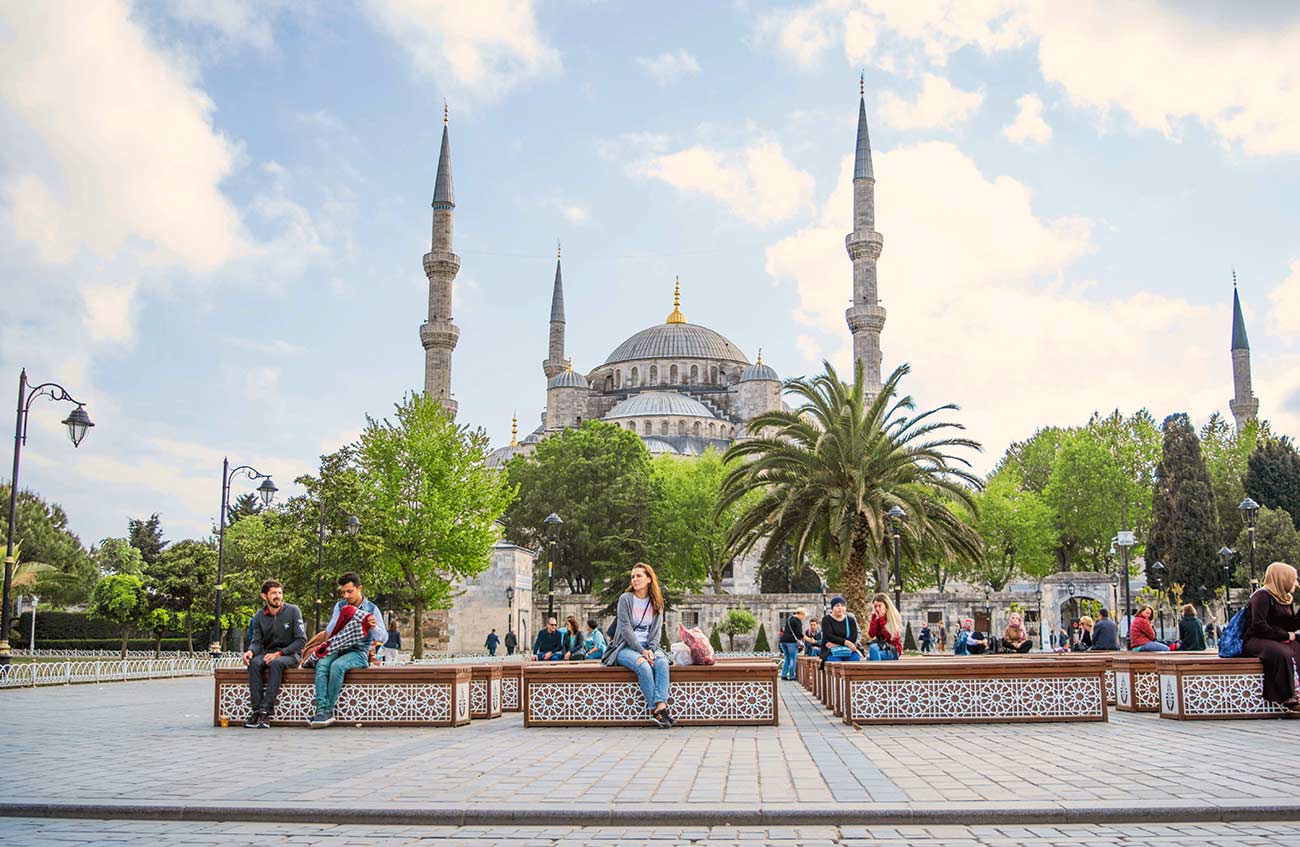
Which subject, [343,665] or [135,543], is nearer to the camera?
[343,665]

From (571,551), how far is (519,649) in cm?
875

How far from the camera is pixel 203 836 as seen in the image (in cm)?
528

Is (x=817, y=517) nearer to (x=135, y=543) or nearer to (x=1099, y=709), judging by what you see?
(x=1099, y=709)

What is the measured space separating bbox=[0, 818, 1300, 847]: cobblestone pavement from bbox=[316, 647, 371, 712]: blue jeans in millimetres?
4424

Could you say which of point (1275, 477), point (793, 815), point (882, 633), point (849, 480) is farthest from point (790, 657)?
point (1275, 477)

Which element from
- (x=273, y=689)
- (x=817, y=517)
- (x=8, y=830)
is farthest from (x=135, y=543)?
(x=8, y=830)

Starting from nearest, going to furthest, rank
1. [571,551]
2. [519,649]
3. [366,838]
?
[366,838] < [519,649] < [571,551]

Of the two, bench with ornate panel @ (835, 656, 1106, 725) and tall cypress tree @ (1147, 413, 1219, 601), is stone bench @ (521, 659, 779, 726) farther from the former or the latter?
tall cypress tree @ (1147, 413, 1219, 601)

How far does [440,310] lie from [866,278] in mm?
20460

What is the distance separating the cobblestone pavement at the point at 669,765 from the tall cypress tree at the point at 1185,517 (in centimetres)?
4243

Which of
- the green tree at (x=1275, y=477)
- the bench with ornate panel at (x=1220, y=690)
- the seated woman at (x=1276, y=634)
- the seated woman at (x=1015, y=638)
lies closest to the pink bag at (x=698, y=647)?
the bench with ornate panel at (x=1220, y=690)

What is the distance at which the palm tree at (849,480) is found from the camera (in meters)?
21.7

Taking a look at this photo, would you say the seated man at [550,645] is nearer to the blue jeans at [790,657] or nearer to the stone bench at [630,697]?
the stone bench at [630,697]

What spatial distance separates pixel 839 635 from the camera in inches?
479
